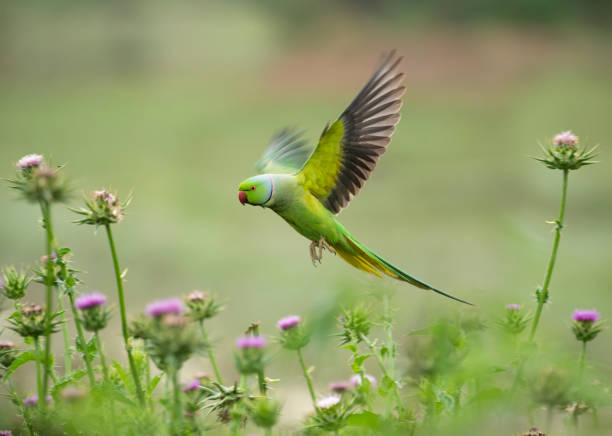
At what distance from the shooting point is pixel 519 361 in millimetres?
1138

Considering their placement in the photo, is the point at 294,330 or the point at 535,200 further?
the point at 535,200

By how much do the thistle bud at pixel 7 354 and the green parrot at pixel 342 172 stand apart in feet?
1.63

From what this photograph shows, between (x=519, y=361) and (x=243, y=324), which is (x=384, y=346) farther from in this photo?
(x=243, y=324)

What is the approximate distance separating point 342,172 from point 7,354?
2.21 feet

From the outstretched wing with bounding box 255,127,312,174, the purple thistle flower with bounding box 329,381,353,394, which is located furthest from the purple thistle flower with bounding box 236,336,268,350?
the outstretched wing with bounding box 255,127,312,174

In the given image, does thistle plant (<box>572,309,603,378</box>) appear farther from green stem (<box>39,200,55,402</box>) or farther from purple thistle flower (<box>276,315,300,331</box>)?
green stem (<box>39,200,55,402</box>)

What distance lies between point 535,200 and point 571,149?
5158mm

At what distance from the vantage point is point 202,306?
1.20 metres

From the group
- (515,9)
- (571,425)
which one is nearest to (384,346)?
(571,425)

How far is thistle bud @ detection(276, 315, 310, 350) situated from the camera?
1265 millimetres

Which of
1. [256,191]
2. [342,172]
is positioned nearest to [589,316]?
[342,172]

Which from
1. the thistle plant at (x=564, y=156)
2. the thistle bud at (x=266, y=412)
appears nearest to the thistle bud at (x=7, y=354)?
the thistle bud at (x=266, y=412)

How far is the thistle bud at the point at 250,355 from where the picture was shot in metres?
1.00

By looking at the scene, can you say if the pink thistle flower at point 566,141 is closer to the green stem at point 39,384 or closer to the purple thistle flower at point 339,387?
the purple thistle flower at point 339,387
